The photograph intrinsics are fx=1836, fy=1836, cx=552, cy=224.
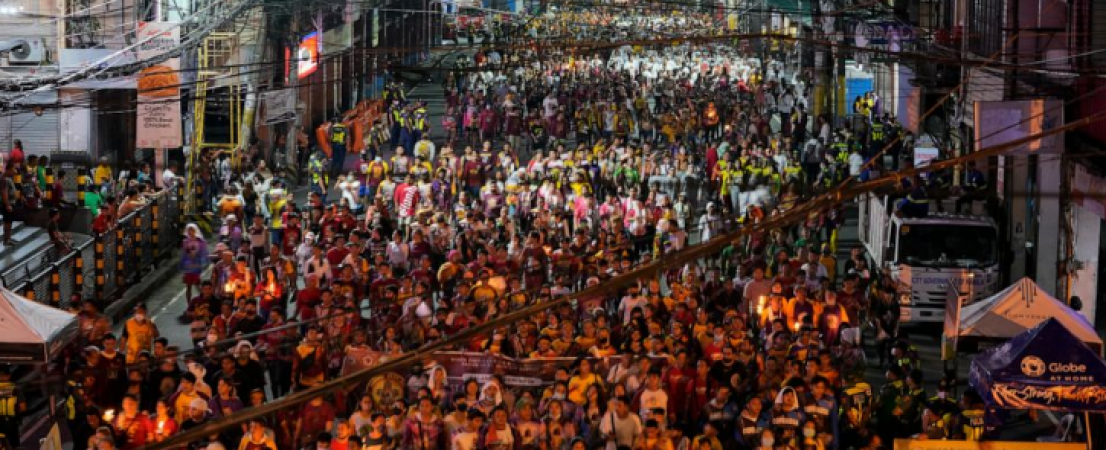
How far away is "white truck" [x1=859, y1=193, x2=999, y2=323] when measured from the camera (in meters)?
24.3

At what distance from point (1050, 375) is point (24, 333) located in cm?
940

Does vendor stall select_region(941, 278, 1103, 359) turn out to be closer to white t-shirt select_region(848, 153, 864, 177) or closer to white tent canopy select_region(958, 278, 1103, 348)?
white tent canopy select_region(958, 278, 1103, 348)

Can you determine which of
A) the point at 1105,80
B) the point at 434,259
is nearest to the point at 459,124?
the point at 434,259

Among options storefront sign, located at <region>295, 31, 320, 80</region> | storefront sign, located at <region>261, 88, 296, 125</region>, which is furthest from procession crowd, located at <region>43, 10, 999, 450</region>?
storefront sign, located at <region>295, 31, 320, 80</region>

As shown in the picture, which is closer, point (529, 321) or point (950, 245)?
point (529, 321)

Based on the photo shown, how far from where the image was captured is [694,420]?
56.9 ft

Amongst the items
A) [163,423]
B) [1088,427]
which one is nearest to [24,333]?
[163,423]

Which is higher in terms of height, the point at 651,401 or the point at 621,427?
the point at 651,401

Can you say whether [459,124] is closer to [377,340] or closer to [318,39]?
[318,39]

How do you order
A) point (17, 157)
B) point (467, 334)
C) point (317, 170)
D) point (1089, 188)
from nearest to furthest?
point (467, 334) < point (1089, 188) < point (17, 157) < point (317, 170)

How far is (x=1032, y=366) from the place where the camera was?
15156 millimetres

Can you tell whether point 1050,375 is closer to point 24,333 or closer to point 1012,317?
point 1012,317

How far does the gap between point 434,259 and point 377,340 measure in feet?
21.6

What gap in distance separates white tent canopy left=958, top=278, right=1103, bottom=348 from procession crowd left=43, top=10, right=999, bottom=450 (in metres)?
0.74
